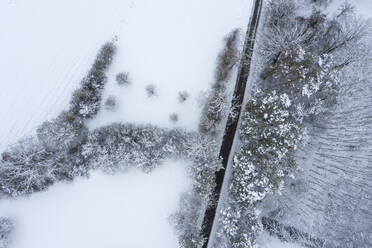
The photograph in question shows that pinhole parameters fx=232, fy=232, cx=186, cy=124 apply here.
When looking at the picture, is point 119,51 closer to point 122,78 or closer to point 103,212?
point 122,78

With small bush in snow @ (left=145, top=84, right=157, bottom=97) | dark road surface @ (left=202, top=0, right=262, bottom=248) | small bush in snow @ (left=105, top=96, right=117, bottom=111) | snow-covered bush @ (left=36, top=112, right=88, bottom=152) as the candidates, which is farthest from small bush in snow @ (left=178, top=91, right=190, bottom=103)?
snow-covered bush @ (left=36, top=112, right=88, bottom=152)

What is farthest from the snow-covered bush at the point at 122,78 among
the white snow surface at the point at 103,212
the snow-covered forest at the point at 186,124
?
the white snow surface at the point at 103,212

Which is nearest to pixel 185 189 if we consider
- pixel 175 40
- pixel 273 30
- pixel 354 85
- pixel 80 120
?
pixel 80 120

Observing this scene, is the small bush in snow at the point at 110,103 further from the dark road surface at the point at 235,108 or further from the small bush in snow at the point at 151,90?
the dark road surface at the point at 235,108

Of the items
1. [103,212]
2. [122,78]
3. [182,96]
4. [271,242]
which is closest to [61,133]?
[122,78]

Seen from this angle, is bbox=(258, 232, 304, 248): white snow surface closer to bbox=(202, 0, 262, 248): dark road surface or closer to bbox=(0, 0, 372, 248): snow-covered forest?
bbox=(0, 0, 372, 248): snow-covered forest

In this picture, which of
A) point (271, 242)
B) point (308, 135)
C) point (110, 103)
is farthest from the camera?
point (308, 135)
